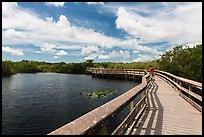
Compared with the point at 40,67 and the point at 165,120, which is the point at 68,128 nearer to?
the point at 165,120

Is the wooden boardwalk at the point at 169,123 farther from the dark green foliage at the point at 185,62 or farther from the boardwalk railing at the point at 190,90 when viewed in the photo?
the dark green foliage at the point at 185,62

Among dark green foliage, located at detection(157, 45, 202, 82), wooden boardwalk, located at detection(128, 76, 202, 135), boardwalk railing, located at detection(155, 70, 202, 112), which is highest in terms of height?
dark green foliage, located at detection(157, 45, 202, 82)

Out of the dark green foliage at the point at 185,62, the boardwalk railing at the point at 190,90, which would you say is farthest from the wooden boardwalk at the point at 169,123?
the dark green foliage at the point at 185,62

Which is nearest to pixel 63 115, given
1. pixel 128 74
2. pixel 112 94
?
pixel 112 94

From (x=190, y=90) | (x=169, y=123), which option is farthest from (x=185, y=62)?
(x=169, y=123)

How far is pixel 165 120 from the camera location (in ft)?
21.3

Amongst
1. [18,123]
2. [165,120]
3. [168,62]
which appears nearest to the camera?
Result: [165,120]

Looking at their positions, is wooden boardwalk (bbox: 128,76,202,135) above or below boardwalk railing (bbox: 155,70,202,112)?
below

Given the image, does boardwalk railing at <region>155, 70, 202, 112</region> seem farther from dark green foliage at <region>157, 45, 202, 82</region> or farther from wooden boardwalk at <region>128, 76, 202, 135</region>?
dark green foliage at <region>157, 45, 202, 82</region>

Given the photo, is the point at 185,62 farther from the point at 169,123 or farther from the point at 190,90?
the point at 169,123

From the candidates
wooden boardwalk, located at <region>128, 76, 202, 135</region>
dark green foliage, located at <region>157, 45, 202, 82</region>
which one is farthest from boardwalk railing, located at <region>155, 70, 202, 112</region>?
dark green foliage, located at <region>157, 45, 202, 82</region>

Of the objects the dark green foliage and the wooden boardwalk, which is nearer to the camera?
the wooden boardwalk

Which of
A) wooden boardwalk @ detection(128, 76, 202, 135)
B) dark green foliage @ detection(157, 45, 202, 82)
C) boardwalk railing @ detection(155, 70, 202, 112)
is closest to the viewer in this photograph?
wooden boardwalk @ detection(128, 76, 202, 135)

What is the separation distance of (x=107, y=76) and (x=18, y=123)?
38176mm
